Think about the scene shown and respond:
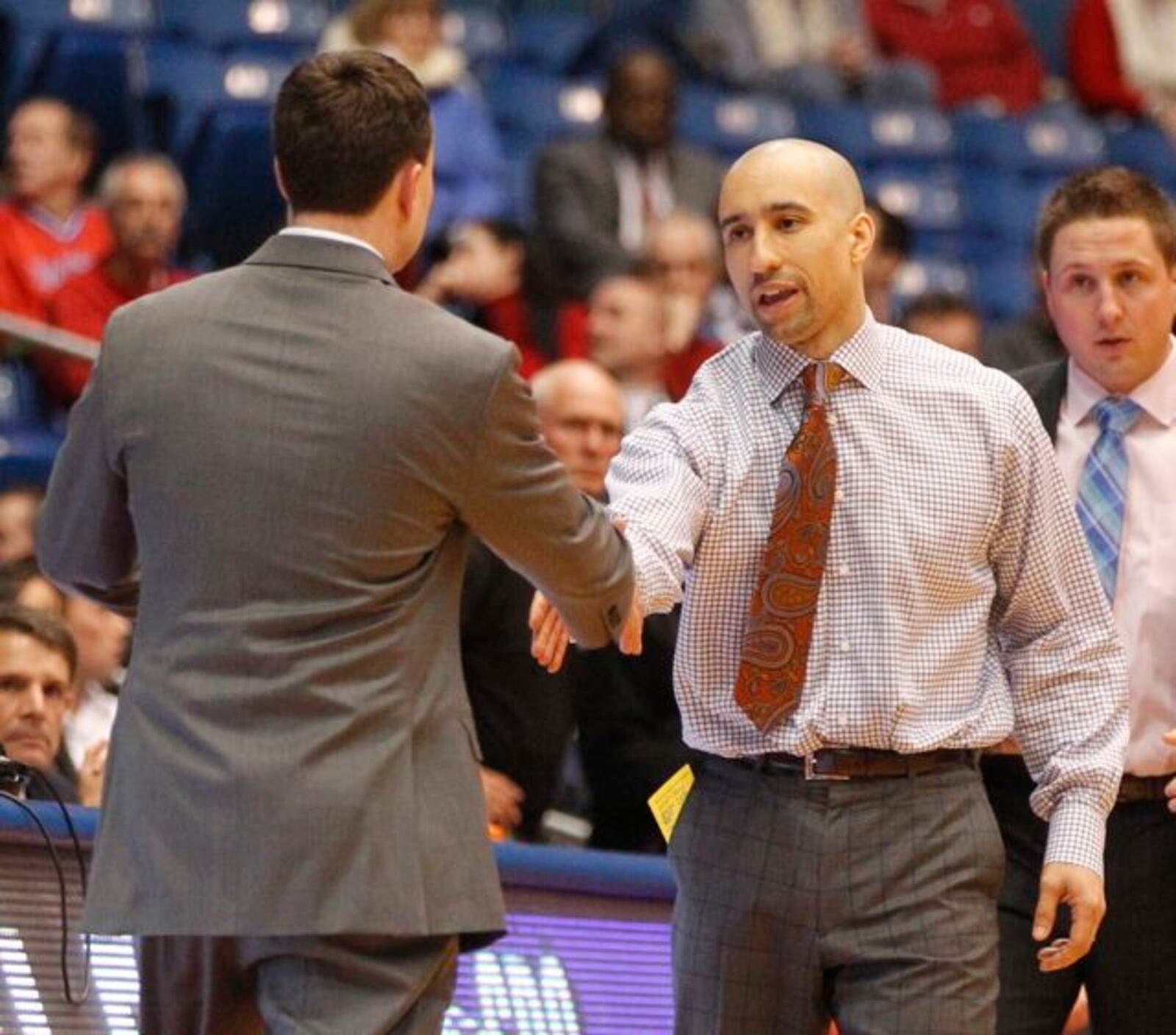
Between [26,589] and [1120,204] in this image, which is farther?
[26,589]

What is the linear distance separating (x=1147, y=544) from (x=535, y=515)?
4.94 ft

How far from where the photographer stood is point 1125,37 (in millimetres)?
13391

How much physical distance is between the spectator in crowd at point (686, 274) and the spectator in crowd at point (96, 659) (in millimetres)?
2556

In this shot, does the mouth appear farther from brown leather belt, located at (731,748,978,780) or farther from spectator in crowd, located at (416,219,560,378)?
spectator in crowd, located at (416,219,560,378)

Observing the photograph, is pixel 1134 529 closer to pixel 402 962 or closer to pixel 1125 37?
pixel 402 962

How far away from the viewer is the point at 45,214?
8852 mm

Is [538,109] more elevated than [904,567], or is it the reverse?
[538,109]

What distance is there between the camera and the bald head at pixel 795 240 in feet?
13.2

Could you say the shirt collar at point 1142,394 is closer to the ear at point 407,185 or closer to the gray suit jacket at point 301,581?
the gray suit jacket at point 301,581

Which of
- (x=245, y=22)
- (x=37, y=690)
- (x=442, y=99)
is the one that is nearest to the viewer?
(x=37, y=690)

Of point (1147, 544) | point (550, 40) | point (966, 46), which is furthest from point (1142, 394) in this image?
point (966, 46)

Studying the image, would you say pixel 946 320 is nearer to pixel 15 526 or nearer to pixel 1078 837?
pixel 15 526

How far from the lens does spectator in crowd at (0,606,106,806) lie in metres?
5.52

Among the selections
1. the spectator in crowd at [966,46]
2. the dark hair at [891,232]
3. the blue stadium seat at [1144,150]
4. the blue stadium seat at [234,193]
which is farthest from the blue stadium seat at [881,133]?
the blue stadium seat at [234,193]
